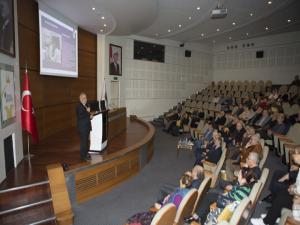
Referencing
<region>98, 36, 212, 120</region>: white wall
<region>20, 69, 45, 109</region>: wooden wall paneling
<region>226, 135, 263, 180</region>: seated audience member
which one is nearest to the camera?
<region>226, 135, 263, 180</region>: seated audience member

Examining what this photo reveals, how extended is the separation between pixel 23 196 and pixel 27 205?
0.59 ft

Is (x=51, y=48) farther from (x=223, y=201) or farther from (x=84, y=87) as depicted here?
(x=223, y=201)

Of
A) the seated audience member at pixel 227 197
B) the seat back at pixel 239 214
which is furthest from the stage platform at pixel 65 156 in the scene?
the seat back at pixel 239 214

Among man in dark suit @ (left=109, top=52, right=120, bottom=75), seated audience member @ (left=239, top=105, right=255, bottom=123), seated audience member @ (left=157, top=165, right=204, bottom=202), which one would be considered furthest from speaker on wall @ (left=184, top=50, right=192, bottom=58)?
seated audience member @ (left=157, top=165, right=204, bottom=202)

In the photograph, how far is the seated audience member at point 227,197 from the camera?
2.77 metres

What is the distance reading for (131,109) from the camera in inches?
483

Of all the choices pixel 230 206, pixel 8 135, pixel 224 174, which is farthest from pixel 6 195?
pixel 224 174

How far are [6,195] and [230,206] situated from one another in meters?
2.86

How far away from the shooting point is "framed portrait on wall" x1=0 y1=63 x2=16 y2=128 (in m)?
3.65

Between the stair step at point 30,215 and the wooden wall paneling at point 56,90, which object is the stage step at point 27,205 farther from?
the wooden wall paneling at point 56,90

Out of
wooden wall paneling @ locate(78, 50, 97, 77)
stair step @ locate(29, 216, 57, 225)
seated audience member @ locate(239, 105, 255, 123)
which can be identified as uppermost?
wooden wall paneling @ locate(78, 50, 97, 77)

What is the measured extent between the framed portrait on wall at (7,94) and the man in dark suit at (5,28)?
308 mm

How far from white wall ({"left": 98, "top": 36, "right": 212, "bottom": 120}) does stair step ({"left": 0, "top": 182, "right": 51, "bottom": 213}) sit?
23.2 feet

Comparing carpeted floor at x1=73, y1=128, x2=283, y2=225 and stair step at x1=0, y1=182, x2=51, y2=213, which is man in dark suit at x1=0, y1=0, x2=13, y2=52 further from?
carpeted floor at x1=73, y1=128, x2=283, y2=225
